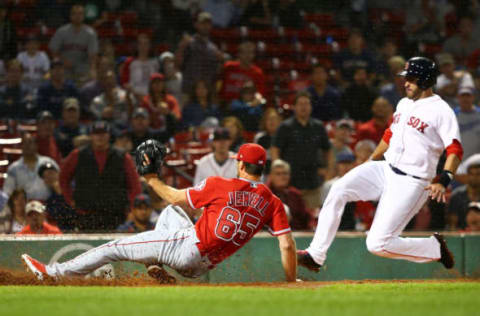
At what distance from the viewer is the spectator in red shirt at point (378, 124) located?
10977 mm

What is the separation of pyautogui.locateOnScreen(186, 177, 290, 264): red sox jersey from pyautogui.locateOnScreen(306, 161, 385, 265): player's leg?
32 centimetres

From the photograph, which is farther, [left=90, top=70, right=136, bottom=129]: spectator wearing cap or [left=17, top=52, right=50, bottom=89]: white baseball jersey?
[left=17, top=52, right=50, bottom=89]: white baseball jersey

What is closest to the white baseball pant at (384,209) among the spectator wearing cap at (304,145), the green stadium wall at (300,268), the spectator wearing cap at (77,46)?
the green stadium wall at (300,268)

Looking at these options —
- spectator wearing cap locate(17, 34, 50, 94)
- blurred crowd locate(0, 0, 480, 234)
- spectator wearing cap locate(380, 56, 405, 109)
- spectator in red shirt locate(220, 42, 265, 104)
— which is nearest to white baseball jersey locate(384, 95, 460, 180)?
blurred crowd locate(0, 0, 480, 234)

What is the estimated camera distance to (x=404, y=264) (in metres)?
9.11

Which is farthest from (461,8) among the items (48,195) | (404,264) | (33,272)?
(33,272)

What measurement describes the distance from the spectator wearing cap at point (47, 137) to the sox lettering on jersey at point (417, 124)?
4.76 metres

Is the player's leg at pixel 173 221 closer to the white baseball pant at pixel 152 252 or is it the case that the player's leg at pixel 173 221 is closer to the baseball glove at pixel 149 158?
the white baseball pant at pixel 152 252

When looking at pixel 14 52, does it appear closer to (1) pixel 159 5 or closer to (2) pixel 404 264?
(1) pixel 159 5

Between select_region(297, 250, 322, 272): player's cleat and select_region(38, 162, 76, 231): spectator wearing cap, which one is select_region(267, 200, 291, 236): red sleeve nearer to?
select_region(297, 250, 322, 272): player's cleat

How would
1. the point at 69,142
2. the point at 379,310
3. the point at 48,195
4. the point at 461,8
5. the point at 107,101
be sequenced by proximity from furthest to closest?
the point at 461,8
the point at 107,101
the point at 69,142
the point at 48,195
the point at 379,310

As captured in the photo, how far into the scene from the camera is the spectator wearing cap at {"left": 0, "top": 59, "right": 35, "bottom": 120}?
1101 centimetres

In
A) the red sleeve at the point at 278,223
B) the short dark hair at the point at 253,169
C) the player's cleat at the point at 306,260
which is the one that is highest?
the short dark hair at the point at 253,169

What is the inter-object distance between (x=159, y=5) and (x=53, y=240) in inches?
234
